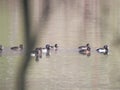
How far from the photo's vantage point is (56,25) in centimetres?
597

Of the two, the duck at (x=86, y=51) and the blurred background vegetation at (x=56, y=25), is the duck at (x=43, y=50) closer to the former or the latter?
the blurred background vegetation at (x=56, y=25)

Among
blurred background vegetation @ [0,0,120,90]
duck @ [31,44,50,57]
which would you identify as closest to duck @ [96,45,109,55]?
blurred background vegetation @ [0,0,120,90]

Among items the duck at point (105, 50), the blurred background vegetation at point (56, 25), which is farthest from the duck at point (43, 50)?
the duck at point (105, 50)

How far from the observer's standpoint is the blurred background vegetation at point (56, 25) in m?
5.93

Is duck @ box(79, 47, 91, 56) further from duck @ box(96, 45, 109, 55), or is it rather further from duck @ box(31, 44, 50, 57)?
duck @ box(31, 44, 50, 57)

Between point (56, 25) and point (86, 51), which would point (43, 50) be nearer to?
point (56, 25)

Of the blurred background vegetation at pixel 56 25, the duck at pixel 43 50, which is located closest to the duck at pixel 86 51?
the blurred background vegetation at pixel 56 25

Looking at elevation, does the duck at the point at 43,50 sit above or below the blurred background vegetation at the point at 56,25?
below

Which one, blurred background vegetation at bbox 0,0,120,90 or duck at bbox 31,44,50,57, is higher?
blurred background vegetation at bbox 0,0,120,90

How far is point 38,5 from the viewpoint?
5945 mm

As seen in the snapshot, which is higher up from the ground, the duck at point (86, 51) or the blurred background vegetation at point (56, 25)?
the blurred background vegetation at point (56, 25)

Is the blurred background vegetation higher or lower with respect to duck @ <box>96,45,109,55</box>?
higher

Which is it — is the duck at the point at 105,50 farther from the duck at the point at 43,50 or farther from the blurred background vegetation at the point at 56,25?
the duck at the point at 43,50

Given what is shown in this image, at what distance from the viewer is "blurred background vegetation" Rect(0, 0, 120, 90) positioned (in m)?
5.93
